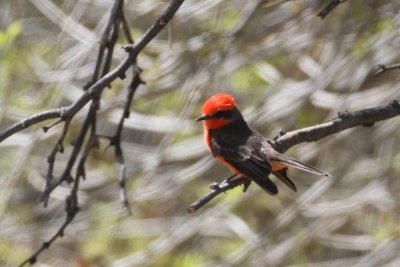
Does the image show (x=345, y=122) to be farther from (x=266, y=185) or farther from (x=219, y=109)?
(x=219, y=109)

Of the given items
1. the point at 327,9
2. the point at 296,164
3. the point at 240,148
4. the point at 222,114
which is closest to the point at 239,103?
the point at 222,114

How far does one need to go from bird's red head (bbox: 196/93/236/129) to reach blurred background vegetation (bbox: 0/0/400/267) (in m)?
0.42

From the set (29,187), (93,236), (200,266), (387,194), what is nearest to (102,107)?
(93,236)

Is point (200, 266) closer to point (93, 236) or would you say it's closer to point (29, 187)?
point (93, 236)

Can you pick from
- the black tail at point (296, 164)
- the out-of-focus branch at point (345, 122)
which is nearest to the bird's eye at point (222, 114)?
the black tail at point (296, 164)

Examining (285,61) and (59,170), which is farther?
(59,170)

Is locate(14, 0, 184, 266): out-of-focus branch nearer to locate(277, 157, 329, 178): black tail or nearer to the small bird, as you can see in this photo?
the small bird

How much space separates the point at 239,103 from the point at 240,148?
6.15 feet

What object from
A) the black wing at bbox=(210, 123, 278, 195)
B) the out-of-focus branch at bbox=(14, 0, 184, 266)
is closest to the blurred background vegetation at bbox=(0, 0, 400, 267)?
the black wing at bbox=(210, 123, 278, 195)

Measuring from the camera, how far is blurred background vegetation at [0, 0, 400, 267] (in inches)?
194

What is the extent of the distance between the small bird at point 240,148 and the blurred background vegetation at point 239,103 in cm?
43

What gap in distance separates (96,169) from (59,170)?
1.37 ft

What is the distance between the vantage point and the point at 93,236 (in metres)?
5.64

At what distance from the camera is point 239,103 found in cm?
605
